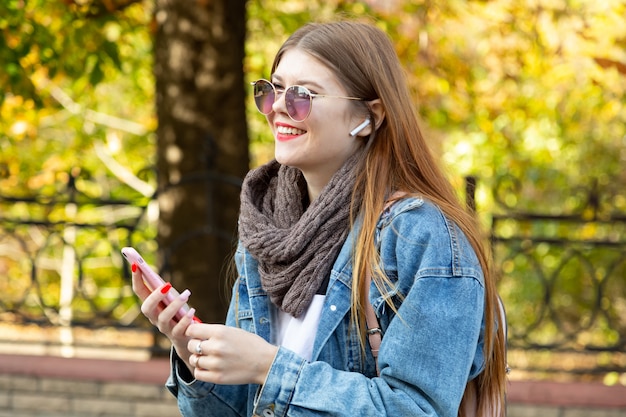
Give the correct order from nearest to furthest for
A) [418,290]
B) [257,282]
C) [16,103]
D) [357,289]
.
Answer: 1. [418,290]
2. [357,289]
3. [257,282]
4. [16,103]

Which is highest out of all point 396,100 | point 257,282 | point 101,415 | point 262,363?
point 396,100

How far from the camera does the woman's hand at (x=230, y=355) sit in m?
1.71

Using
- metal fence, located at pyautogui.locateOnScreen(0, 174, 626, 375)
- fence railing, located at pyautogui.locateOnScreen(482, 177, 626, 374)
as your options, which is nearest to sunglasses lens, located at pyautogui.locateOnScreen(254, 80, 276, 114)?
metal fence, located at pyautogui.locateOnScreen(0, 174, 626, 375)

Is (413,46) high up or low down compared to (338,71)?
up

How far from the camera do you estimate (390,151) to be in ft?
6.22

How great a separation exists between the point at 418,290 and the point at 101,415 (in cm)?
364

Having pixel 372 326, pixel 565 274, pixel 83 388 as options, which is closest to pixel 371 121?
pixel 372 326

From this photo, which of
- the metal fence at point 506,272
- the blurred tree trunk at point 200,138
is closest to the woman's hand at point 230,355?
the metal fence at point 506,272

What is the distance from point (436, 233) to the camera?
1.72 meters

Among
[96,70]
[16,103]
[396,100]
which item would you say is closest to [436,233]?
[396,100]

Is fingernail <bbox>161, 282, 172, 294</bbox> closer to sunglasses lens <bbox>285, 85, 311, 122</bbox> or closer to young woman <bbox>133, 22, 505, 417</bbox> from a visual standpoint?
young woman <bbox>133, 22, 505, 417</bbox>

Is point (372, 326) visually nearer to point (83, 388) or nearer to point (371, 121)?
point (371, 121)

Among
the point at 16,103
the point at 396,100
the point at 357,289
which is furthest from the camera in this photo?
the point at 16,103

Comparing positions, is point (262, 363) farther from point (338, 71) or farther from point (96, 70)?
point (96, 70)
